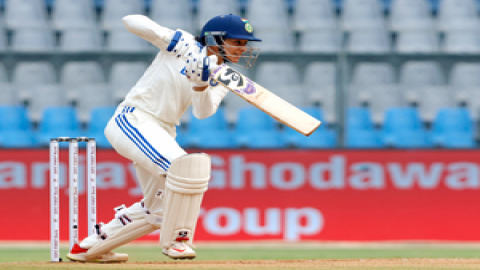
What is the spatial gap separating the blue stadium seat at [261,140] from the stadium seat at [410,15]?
121 inches

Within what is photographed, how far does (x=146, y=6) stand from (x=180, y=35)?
682 centimetres

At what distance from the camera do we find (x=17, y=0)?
10.3 meters

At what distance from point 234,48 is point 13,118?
17.8 feet

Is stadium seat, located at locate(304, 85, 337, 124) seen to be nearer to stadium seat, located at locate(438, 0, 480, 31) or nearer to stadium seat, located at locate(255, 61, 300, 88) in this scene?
stadium seat, located at locate(255, 61, 300, 88)

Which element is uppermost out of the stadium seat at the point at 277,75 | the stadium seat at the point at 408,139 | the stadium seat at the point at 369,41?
the stadium seat at the point at 369,41

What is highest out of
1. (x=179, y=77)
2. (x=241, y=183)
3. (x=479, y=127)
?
(x=179, y=77)

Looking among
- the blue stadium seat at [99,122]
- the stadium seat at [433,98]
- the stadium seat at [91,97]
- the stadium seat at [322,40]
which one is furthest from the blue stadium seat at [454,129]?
the stadium seat at [91,97]

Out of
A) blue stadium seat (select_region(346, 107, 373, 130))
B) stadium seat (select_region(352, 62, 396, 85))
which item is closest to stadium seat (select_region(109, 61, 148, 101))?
blue stadium seat (select_region(346, 107, 373, 130))

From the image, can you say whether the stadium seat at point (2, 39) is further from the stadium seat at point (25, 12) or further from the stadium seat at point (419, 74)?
the stadium seat at point (419, 74)

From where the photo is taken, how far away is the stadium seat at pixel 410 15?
10.5 metres

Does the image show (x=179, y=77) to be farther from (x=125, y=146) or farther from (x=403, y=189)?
(x=403, y=189)

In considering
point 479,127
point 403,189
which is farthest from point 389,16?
point 403,189

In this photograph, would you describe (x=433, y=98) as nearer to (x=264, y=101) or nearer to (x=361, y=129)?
(x=361, y=129)

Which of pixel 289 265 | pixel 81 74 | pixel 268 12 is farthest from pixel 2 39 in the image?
pixel 289 265
